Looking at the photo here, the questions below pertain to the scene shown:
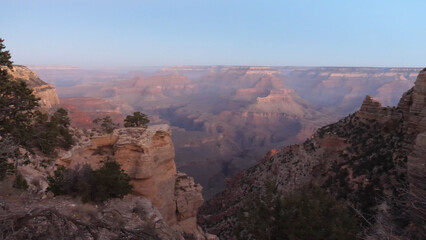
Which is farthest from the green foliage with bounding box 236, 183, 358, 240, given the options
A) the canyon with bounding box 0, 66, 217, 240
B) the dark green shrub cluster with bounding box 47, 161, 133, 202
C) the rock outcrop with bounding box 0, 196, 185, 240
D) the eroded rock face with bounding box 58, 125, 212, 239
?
the dark green shrub cluster with bounding box 47, 161, 133, 202

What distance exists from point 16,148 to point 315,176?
22519 mm

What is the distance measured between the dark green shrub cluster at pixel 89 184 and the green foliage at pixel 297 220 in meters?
6.04

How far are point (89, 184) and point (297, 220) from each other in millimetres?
9306

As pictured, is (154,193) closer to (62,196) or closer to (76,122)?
(62,196)

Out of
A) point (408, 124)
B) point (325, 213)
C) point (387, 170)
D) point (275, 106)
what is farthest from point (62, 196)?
point (275, 106)

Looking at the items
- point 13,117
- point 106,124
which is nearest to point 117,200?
point 13,117

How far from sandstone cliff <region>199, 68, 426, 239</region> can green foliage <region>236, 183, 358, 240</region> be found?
128 centimetres

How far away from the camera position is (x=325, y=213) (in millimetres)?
12281

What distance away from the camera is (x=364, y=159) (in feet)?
67.2

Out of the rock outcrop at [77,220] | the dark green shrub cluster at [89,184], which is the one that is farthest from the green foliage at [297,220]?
the dark green shrub cluster at [89,184]

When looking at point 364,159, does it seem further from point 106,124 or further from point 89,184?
point 106,124

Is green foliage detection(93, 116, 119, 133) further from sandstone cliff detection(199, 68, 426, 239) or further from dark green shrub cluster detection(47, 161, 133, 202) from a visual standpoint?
dark green shrub cluster detection(47, 161, 133, 202)

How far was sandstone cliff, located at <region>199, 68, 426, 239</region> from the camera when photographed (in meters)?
16.3

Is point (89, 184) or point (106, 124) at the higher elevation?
point (89, 184)
